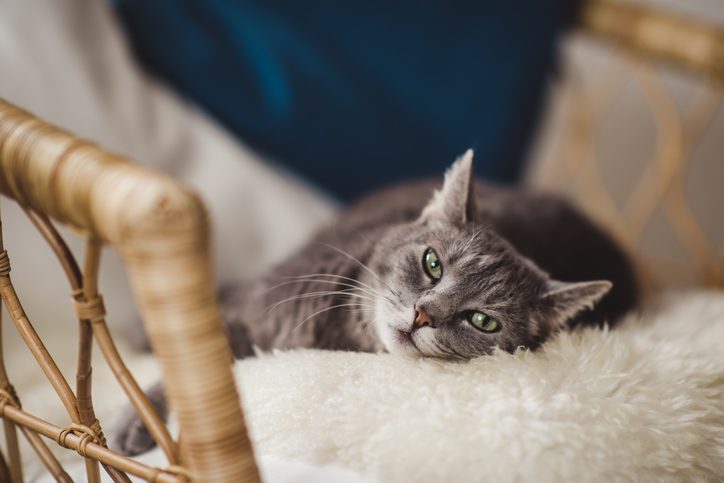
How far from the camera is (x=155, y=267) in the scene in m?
0.52

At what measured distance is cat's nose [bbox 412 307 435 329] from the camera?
35.6 inches

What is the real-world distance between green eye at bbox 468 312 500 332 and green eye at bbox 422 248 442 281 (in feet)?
0.29

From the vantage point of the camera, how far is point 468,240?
3.26 feet

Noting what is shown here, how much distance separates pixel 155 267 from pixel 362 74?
49.5 inches

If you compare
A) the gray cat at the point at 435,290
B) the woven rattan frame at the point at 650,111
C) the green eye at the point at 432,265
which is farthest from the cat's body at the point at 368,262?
the woven rattan frame at the point at 650,111

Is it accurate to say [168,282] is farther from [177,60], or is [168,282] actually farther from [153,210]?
[177,60]

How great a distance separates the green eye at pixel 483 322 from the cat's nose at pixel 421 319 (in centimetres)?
8

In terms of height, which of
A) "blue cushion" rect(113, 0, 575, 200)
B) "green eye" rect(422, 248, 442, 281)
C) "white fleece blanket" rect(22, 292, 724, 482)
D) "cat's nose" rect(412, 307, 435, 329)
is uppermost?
"blue cushion" rect(113, 0, 575, 200)

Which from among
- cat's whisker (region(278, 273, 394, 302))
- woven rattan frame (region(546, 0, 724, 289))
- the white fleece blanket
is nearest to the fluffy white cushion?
the white fleece blanket

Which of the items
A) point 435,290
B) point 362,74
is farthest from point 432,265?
point 362,74

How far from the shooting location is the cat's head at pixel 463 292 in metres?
0.92

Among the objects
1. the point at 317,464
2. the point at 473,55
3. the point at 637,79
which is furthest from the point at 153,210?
the point at 637,79

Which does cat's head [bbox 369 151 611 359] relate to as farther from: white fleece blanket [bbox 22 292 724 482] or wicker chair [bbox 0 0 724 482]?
wicker chair [bbox 0 0 724 482]

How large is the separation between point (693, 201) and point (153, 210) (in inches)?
94.5
